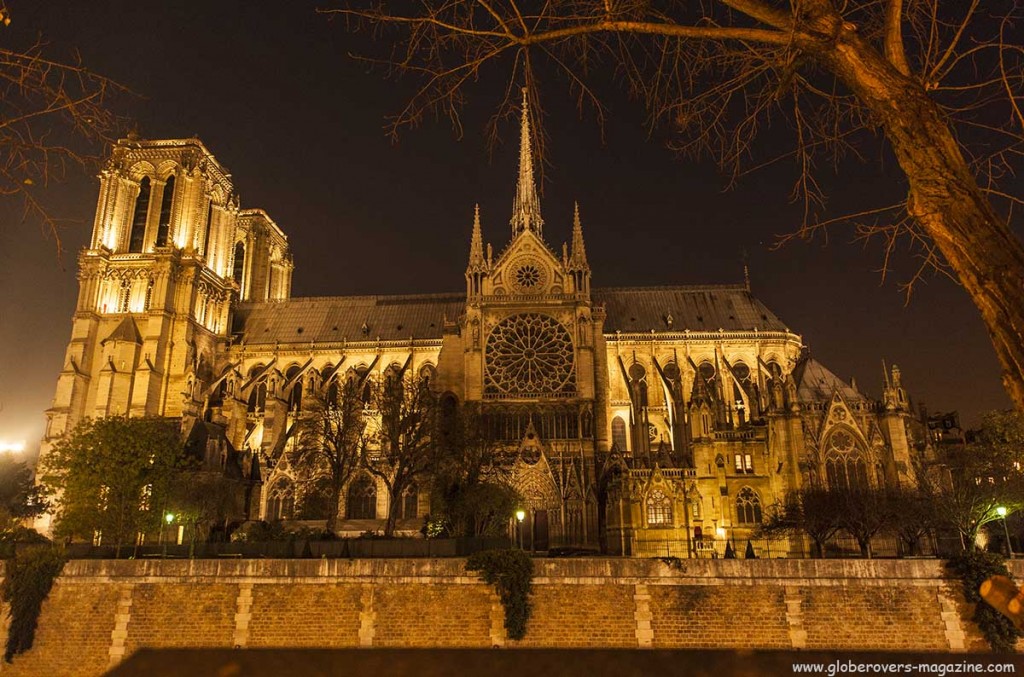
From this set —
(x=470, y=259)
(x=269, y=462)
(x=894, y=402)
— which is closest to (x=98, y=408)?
(x=269, y=462)

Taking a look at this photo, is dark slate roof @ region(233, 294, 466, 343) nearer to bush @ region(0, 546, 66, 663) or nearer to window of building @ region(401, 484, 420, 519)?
window of building @ region(401, 484, 420, 519)

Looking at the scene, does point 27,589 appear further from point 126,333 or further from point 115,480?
point 126,333

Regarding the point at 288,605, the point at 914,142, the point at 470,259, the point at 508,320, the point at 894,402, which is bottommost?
the point at 288,605

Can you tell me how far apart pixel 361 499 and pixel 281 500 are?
4.49 meters

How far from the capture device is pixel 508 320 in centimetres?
4772

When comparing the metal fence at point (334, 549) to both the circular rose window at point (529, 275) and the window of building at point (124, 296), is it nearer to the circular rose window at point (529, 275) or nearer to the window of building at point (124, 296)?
the circular rose window at point (529, 275)

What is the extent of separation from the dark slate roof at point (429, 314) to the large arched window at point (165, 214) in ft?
33.5

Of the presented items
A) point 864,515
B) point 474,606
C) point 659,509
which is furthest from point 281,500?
point 864,515

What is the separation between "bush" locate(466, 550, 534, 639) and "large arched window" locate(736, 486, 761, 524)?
19.8 m

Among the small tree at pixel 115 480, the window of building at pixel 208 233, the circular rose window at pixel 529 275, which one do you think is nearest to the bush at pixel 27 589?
the small tree at pixel 115 480

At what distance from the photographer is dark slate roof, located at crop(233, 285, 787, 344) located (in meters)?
58.2

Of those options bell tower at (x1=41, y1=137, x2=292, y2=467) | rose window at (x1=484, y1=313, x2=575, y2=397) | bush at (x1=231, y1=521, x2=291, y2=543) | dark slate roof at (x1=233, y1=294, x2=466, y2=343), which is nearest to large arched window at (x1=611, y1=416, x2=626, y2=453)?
rose window at (x1=484, y1=313, x2=575, y2=397)

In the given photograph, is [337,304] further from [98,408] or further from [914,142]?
[914,142]

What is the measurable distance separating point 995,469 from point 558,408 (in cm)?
2300
